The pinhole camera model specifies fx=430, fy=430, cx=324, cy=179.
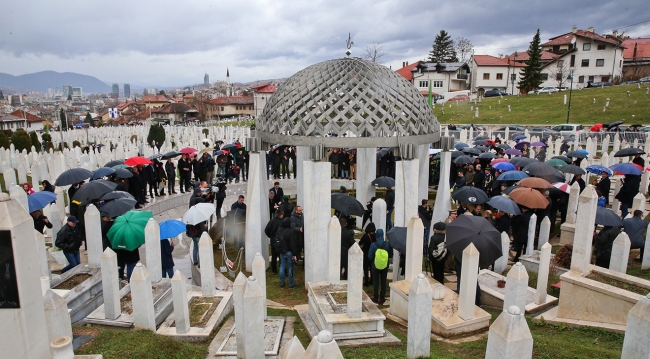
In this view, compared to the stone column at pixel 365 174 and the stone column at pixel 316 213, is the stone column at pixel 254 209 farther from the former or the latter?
the stone column at pixel 365 174

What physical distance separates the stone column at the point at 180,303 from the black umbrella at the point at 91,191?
5261 millimetres

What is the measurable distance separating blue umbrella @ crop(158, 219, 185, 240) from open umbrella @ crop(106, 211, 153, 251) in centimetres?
35

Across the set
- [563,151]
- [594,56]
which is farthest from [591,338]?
[594,56]

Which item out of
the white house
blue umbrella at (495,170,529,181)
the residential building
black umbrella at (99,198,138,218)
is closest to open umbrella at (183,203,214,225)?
black umbrella at (99,198,138,218)

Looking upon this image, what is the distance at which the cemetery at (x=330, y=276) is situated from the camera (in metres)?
4.41

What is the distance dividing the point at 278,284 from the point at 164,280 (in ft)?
8.27

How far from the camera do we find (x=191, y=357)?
5637 mm

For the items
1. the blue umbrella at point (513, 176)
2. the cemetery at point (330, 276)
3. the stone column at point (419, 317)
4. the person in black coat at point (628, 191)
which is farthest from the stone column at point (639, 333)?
the person in black coat at point (628, 191)

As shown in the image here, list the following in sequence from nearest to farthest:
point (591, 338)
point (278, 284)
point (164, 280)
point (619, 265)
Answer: point (591, 338), point (619, 265), point (164, 280), point (278, 284)

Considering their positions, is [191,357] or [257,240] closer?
[191,357]

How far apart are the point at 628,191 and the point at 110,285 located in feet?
42.3

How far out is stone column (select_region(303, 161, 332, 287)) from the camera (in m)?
8.90

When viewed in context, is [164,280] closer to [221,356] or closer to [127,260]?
[127,260]

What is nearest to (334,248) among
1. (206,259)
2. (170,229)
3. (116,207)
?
(206,259)
